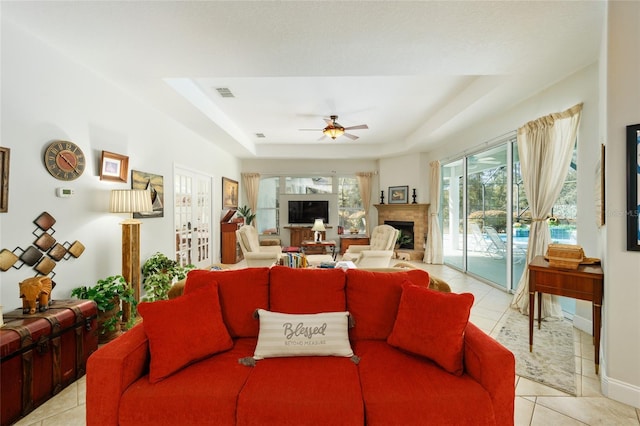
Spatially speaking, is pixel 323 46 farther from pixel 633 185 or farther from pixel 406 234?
pixel 406 234

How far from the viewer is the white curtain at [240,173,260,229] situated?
8312 mm

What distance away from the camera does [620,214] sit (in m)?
2.04

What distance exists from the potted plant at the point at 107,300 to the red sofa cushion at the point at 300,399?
201 cm

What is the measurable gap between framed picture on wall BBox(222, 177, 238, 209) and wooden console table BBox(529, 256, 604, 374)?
6139 mm

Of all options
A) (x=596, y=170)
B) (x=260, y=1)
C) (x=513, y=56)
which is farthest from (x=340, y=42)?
(x=596, y=170)

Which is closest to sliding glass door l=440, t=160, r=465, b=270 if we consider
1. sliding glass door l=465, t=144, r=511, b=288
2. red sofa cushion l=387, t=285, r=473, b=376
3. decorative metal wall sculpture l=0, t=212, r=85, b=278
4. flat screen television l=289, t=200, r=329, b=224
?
sliding glass door l=465, t=144, r=511, b=288

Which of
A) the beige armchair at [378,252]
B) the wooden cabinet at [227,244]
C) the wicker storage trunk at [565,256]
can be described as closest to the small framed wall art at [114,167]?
the beige armchair at [378,252]

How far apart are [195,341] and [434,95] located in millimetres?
4429

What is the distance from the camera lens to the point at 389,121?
5.75 meters

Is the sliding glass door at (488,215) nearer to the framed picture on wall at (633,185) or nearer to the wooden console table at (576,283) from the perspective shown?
the wooden console table at (576,283)

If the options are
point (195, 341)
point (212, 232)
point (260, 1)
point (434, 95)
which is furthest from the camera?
point (212, 232)

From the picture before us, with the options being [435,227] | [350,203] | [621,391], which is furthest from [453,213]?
[621,391]

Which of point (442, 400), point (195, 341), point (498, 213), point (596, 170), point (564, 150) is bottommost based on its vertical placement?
point (442, 400)

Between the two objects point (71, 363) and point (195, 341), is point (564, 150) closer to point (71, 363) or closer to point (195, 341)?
point (195, 341)
